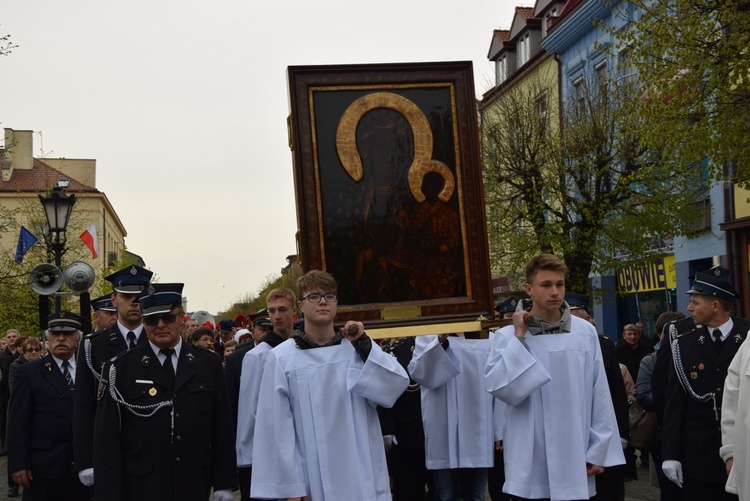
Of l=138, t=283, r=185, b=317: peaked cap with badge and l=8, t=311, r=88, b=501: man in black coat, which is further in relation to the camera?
l=8, t=311, r=88, b=501: man in black coat

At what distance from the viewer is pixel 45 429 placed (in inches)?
327

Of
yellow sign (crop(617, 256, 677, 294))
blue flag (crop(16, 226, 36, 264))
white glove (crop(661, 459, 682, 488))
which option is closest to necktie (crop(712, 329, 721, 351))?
white glove (crop(661, 459, 682, 488))

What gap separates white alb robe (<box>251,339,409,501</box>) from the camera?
575 cm

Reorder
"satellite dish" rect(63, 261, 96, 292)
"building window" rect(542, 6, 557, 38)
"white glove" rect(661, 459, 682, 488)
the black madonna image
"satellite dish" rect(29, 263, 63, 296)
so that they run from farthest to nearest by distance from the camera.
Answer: "building window" rect(542, 6, 557, 38), "satellite dish" rect(63, 261, 96, 292), "satellite dish" rect(29, 263, 63, 296), "white glove" rect(661, 459, 682, 488), the black madonna image

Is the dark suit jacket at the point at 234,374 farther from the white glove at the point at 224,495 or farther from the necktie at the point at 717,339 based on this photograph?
the necktie at the point at 717,339

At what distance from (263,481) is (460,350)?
109 inches

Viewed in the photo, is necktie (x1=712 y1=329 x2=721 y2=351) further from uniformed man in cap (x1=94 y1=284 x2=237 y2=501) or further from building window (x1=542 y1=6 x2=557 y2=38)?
building window (x1=542 y1=6 x2=557 y2=38)

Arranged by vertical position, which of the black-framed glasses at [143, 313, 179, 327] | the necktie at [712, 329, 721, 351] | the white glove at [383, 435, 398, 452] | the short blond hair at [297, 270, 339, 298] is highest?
the short blond hair at [297, 270, 339, 298]

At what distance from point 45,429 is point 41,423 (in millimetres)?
67

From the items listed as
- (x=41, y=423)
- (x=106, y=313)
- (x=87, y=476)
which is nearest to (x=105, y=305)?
(x=106, y=313)

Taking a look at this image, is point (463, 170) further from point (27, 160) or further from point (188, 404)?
point (27, 160)

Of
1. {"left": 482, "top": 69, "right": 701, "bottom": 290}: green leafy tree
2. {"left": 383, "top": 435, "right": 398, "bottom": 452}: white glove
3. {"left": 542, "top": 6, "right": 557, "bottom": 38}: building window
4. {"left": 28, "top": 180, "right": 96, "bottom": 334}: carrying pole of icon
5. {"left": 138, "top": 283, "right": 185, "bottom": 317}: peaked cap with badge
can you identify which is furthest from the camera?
→ {"left": 542, "top": 6, "right": 557, "bottom": 38}: building window

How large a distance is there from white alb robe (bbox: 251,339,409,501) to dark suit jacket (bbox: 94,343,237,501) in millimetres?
713

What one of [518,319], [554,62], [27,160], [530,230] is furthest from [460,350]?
[27,160]
